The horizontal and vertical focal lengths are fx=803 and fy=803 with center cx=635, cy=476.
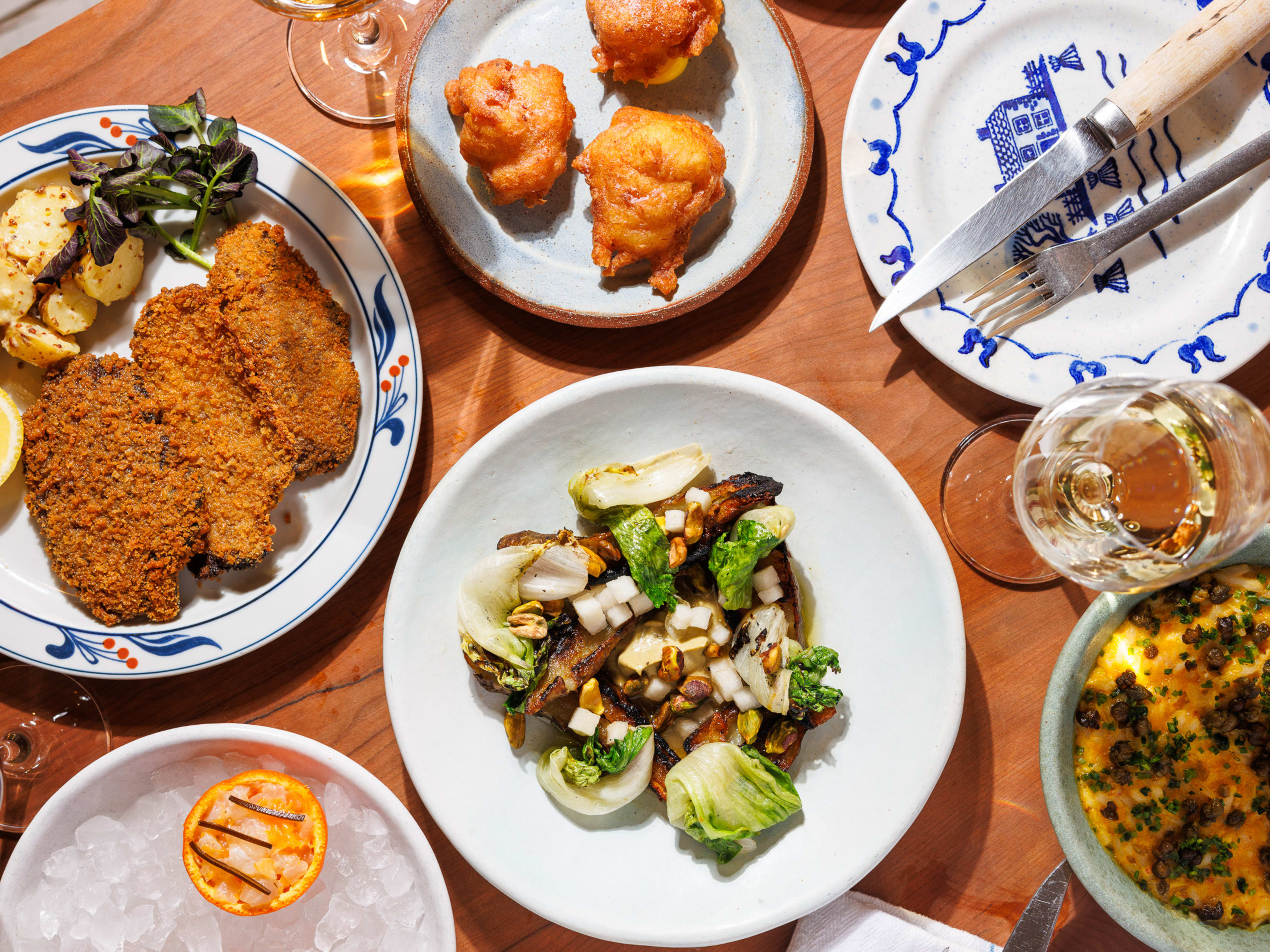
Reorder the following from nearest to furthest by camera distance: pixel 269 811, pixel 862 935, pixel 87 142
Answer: pixel 269 811 < pixel 87 142 < pixel 862 935

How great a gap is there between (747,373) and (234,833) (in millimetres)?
1632

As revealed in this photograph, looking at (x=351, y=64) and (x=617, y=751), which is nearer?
(x=617, y=751)

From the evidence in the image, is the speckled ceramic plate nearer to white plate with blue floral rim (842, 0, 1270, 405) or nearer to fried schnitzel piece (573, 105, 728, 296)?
fried schnitzel piece (573, 105, 728, 296)

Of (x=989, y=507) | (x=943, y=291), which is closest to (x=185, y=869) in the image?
(x=989, y=507)

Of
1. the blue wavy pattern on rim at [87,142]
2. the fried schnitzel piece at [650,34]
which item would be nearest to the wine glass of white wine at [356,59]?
the blue wavy pattern on rim at [87,142]

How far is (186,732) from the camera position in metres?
1.91

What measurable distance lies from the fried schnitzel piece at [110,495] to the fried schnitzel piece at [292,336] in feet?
0.94

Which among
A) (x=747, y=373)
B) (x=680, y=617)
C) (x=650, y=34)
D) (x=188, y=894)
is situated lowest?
(x=188, y=894)

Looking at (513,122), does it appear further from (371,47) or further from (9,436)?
(9,436)

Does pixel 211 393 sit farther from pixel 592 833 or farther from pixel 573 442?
pixel 592 833

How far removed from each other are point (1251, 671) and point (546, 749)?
5.45ft

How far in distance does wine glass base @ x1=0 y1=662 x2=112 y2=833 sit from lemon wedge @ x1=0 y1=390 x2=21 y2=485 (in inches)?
21.9

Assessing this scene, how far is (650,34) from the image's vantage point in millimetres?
1877

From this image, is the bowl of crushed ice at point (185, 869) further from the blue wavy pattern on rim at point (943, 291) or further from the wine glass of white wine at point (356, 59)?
the blue wavy pattern on rim at point (943, 291)
